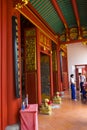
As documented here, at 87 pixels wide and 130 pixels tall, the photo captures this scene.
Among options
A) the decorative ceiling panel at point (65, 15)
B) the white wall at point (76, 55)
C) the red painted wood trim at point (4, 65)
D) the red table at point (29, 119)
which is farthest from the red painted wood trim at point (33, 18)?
the white wall at point (76, 55)

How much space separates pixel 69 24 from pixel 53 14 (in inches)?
78.2

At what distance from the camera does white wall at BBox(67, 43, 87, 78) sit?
13.0m

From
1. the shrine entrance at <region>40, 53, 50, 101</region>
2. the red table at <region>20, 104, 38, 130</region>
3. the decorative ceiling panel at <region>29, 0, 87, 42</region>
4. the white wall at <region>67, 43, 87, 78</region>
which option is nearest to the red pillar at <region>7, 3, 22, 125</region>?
the red table at <region>20, 104, 38, 130</region>

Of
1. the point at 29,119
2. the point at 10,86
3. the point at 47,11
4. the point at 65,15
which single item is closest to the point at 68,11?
the point at 65,15

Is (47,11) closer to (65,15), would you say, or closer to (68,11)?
(68,11)

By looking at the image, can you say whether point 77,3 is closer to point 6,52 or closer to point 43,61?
point 43,61

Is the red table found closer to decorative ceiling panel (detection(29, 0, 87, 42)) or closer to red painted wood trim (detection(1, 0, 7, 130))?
red painted wood trim (detection(1, 0, 7, 130))

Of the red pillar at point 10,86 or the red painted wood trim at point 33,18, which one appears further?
the red painted wood trim at point 33,18

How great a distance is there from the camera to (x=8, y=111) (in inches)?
132

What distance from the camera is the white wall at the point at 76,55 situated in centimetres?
1298

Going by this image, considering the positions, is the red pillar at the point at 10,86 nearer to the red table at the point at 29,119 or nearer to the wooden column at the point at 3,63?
the wooden column at the point at 3,63

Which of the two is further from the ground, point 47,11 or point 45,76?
point 47,11

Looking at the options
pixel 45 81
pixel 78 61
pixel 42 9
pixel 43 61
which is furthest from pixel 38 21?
pixel 78 61

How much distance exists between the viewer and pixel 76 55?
1320 cm
